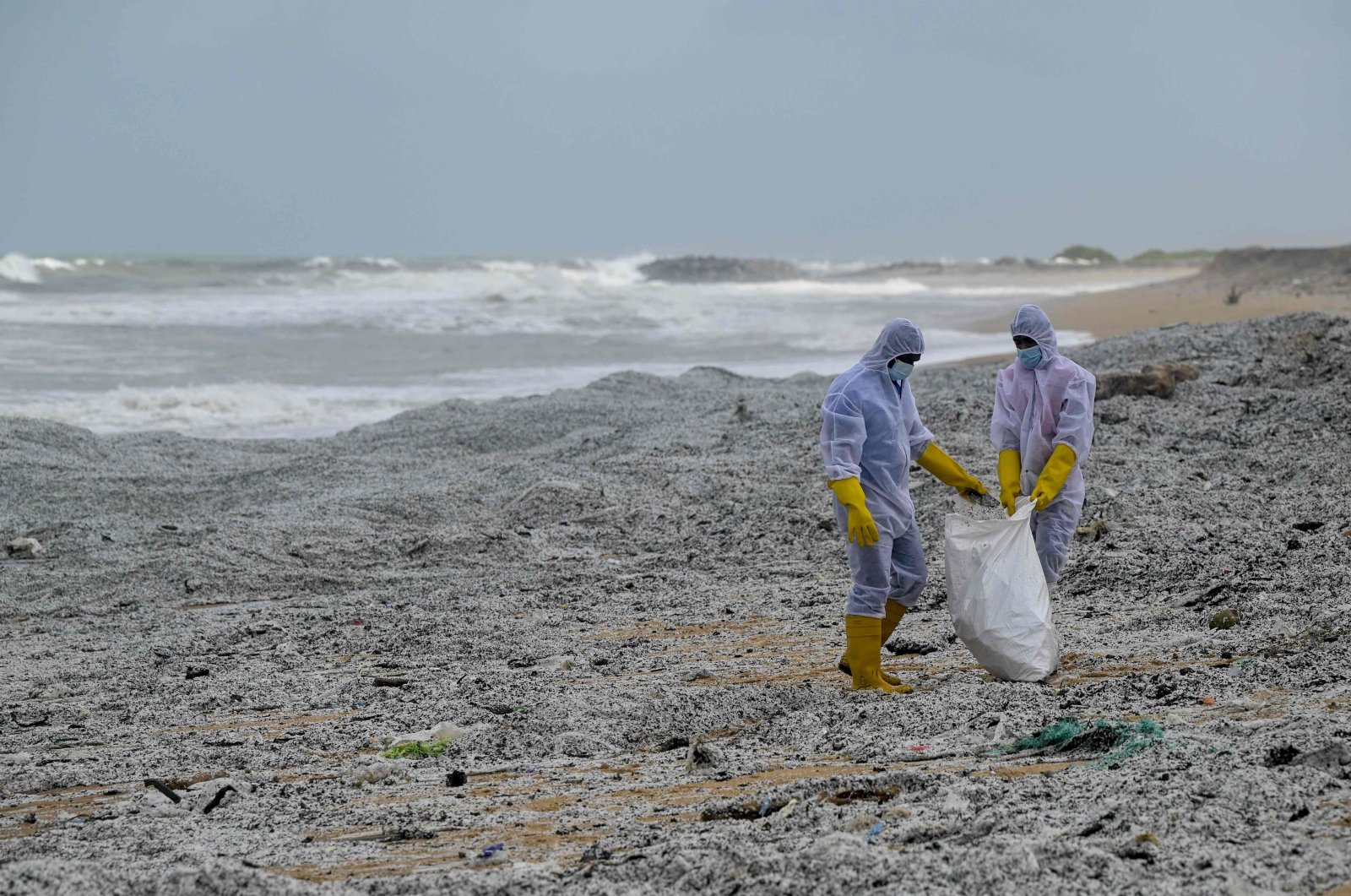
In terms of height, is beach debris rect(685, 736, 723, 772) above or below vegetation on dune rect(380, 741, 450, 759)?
above

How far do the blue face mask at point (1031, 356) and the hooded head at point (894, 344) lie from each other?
665 mm

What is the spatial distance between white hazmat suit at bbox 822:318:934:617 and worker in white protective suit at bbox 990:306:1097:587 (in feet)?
2.09

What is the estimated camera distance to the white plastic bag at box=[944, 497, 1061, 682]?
4676mm

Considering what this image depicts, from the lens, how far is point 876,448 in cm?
479

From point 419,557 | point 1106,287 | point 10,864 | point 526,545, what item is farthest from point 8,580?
point 1106,287

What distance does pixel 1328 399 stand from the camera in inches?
376

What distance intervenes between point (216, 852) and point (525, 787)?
3.10 ft

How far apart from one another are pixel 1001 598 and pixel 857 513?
62 centimetres

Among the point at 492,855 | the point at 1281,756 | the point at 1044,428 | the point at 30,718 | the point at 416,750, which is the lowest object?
the point at 30,718

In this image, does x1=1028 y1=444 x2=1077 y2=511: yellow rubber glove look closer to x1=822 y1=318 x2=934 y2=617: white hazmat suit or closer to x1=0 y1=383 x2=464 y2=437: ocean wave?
x1=822 y1=318 x2=934 y2=617: white hazmat suit

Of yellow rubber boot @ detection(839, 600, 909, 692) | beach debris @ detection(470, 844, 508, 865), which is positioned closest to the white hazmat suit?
yellow rubber boot @ detection(839, 600, 909, 692)

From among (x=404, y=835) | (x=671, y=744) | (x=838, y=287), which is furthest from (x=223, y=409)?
(x=838, y=287)

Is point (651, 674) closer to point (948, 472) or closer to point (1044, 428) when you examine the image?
point (948, 472)

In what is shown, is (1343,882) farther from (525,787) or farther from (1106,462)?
(1106,462)
